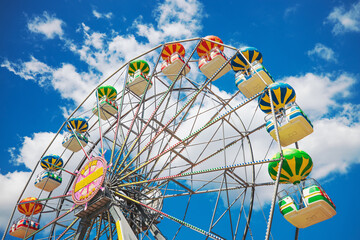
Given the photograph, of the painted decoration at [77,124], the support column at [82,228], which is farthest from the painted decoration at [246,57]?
the painted decoration at [77,124]

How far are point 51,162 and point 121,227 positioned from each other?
8.17m

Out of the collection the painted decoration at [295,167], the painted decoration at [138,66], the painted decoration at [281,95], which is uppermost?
the painted decoration at [138,66]

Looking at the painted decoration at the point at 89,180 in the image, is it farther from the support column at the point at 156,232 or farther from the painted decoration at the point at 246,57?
the painted decoration at the point at 246,57

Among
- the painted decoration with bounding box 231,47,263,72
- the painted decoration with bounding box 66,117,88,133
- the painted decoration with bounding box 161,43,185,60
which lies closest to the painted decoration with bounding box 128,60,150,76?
the painted decoration with bounding box 161,43,185,60

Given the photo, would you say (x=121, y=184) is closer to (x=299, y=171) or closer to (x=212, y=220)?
(x=212, y=220)

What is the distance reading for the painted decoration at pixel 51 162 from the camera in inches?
621

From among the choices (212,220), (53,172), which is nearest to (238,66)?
(212,220)

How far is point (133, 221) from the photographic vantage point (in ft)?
37.9

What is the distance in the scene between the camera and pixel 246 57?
11.5 m

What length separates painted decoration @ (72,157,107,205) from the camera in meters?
10.8

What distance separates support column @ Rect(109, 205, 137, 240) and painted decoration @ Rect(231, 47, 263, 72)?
6.51 metres

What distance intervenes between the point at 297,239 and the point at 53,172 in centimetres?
1186

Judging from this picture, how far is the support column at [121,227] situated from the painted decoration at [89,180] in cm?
109

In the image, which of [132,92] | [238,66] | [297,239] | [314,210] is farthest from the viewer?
[132,92]
